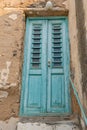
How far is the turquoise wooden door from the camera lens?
4.38 meters

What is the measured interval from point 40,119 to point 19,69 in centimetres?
101

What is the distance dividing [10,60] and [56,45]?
2.97 ft

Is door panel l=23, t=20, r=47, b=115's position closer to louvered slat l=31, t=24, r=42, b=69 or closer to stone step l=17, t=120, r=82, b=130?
louvered slat l=31, t=24, r=42, b=69

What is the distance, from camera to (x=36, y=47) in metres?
4.99

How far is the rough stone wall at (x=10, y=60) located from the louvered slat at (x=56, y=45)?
1.92 feet

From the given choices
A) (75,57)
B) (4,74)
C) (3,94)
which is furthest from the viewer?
(4,74)

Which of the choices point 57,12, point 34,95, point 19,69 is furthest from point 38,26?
point 34,95

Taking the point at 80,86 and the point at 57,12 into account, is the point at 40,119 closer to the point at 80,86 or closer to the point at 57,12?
the point at 80,86

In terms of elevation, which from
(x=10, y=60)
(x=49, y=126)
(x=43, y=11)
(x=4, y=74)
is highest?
(x=43, y=11)

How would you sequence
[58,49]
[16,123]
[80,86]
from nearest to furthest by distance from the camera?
[80,86] < [16,123] < [58,49]

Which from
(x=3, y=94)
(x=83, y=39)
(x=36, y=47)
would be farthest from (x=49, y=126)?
(x=36, y=47)

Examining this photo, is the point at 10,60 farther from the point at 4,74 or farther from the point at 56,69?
the point at 56,69

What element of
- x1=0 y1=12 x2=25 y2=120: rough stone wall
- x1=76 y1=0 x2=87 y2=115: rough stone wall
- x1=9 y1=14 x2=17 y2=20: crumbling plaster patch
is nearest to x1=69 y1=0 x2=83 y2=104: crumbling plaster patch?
x1=76 y1=0 x2=87 y2=115: rough stone wall

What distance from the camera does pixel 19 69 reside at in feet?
15.4
